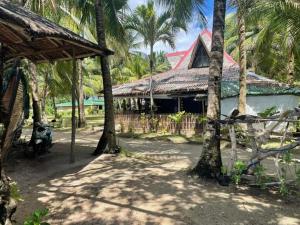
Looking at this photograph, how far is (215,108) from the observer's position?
7.88 metres

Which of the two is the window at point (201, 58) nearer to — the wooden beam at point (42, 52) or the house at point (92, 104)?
the wooden beam at point (42, 52)

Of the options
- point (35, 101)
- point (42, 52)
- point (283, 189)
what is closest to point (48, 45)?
point (42, 52)

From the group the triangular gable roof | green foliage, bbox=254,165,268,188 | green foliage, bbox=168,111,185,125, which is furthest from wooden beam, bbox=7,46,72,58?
the triangular gable roof

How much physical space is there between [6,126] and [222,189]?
4.07 meters

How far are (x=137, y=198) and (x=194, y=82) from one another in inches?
560

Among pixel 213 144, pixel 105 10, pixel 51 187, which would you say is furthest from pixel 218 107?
pixel 105 10

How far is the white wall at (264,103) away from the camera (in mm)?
17141

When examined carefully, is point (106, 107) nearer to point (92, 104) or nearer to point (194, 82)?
point (194, 82)

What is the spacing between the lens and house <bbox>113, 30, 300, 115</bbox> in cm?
1745

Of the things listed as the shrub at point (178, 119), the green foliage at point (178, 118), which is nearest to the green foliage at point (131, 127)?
the shrub at point (178, 119)

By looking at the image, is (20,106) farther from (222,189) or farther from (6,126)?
(222,189)

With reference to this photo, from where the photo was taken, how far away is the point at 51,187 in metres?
7.23

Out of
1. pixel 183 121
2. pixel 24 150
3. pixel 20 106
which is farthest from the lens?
pixel 183 121

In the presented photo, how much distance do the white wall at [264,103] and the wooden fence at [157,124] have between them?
5.40ft
